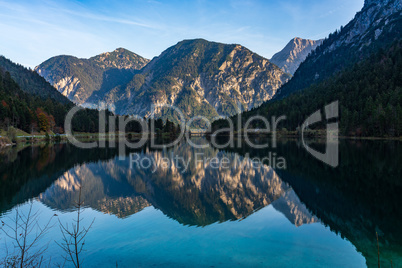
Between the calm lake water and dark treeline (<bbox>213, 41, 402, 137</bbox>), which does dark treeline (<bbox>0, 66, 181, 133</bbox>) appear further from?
dark treeline (<bbox>213, 41, 402, 137</bbox>)

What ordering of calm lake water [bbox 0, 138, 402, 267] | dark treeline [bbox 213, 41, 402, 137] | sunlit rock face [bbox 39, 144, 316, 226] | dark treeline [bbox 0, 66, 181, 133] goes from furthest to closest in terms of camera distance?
dark treeline [bbox 0, 66, 181, 133]
dark treeline [bbox 213, 41, 402, 137]
sunlit rock face [bbox 39, 144, 316, 226]
calm lake water [bbox 0, 138, 402, 267]

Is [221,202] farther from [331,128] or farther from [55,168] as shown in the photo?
[331,128]

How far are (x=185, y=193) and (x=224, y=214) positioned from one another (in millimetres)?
Answer: 7853

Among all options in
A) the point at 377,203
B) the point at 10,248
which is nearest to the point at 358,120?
the point at 377,203

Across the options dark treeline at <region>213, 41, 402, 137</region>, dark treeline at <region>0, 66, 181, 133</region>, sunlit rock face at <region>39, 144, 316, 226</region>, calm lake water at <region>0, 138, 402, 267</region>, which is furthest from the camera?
dark treeline at <region>0, 66, 181, 133</region>

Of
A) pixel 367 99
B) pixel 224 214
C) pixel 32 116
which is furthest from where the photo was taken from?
pixel 32 116

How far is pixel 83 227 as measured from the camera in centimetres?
1869

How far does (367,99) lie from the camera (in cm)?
13250

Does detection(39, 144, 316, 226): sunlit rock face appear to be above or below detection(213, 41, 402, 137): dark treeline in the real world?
below

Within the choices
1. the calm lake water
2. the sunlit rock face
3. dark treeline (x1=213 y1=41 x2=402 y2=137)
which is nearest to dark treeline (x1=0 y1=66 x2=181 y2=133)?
the calm lake water

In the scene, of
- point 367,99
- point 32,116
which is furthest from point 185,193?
point 367,99

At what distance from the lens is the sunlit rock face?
21875 mm

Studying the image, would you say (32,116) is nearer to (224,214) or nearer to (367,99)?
(224,214)

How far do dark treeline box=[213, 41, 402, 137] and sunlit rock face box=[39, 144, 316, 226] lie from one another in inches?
3861
